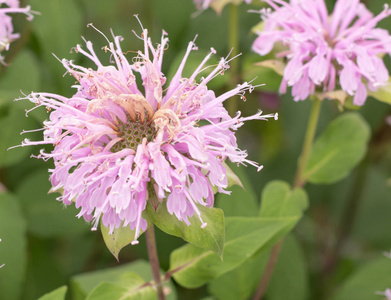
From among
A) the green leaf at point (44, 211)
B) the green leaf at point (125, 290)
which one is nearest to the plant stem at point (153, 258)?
the green leaf at point (125, 290)

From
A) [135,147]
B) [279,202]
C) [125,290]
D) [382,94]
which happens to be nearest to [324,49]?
[382,94]

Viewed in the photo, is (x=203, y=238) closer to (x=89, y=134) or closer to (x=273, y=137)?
(x=89, y=134)

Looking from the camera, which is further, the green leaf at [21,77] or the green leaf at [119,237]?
the green leaf at [21,77]

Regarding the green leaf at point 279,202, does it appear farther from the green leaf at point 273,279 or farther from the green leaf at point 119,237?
the green leaf at point 119,237

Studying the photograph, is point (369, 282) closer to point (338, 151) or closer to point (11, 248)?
point (338, 151)

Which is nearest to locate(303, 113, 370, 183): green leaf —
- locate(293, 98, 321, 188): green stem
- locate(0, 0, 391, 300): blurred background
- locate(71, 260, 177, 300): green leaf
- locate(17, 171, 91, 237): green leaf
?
locate(293, 98, 321, 188): green stem

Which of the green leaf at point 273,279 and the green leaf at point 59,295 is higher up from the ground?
the green leaf at point 59,295

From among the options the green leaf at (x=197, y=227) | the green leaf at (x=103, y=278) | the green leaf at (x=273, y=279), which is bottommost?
the green leaf at (x=273, y=279)
